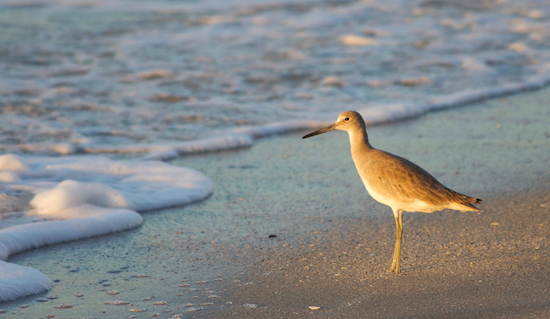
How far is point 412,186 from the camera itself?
365cm

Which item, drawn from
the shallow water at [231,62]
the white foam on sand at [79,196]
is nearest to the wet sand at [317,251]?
the white foam on sand at [79,196]

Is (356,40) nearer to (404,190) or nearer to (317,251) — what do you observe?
(317,251)

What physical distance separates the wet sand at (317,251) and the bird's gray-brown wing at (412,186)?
1.33ft

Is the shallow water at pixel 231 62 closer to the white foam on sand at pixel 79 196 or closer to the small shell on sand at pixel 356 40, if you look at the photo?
the small shell on sand at pixel 356 40

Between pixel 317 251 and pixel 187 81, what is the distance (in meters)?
5.89

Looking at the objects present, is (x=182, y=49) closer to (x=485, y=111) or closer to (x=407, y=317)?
(x=485, y=111)

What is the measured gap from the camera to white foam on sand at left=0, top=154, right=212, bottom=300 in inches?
156

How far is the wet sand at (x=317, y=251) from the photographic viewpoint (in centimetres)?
321

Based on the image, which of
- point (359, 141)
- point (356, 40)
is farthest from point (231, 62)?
point (359, 141)

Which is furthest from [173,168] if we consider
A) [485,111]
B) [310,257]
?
[485,111]

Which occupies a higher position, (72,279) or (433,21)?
(433,21)

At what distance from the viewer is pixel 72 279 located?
358 cm

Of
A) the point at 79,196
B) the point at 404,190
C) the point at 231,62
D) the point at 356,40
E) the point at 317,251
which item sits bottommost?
the point at 317,251

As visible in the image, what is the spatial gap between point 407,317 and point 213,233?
1.68 m
